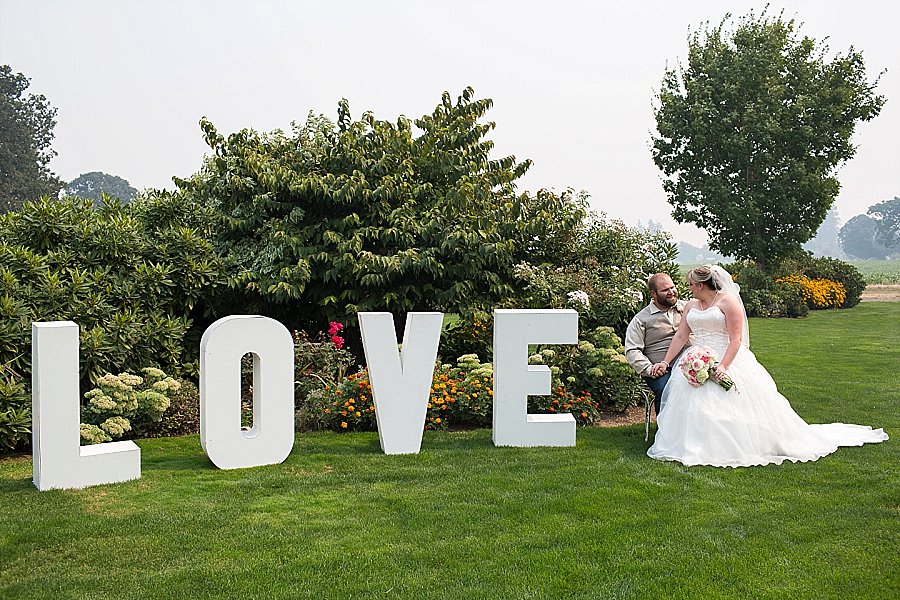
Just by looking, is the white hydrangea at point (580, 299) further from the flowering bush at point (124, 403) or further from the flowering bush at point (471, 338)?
the flowering bush at point (124, 403)

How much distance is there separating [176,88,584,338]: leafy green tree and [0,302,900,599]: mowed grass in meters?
3.13

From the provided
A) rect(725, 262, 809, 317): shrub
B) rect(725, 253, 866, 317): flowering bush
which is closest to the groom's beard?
rect(725, 262, 809, 317): shrub

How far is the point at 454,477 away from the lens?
22.7 ft

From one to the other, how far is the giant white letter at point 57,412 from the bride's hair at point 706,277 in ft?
17.8

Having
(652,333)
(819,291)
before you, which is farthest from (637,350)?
(819,291)

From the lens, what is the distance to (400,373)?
306 inches

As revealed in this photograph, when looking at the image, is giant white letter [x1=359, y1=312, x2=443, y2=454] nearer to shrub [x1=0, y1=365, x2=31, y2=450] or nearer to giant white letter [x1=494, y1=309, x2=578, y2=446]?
giant white letter [x1=494, y1=309, x2=578, y2=446]

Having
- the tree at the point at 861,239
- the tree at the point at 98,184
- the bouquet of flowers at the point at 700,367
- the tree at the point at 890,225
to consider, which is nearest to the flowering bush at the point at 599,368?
the bouquet of flowers at the point at 700,367

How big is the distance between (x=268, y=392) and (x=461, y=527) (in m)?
2.53

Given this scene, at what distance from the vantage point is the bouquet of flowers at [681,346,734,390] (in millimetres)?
7488

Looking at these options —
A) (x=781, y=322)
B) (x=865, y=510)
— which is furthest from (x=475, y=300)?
(x=781, y=322)

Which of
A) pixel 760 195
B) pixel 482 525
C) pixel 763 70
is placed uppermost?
pixel 763 70

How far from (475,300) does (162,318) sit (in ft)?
13.7

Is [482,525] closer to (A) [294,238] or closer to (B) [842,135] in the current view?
(A) [294,238]
